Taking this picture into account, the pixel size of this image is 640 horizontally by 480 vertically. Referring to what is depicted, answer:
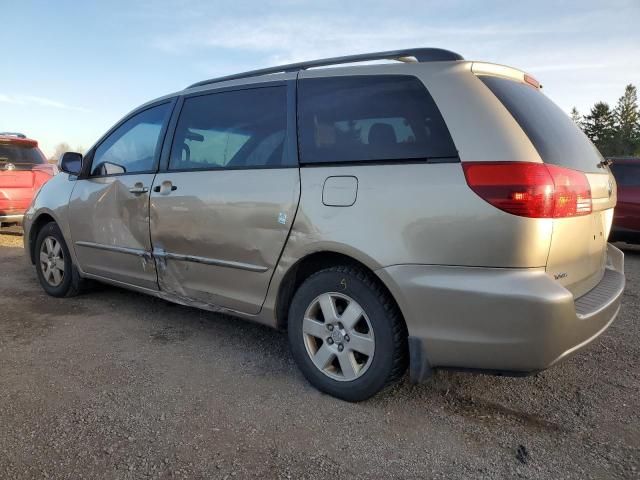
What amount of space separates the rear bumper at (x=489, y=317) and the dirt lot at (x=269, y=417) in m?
0.36

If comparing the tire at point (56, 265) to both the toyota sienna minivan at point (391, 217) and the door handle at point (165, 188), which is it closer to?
the toyota sienna minivan at point (391, 217)

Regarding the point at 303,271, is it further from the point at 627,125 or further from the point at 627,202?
the point at 627,125

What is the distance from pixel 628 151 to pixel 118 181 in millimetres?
71018

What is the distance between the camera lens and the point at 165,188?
3518 millimetres

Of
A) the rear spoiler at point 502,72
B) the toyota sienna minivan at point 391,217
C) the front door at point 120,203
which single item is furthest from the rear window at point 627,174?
the front door at point 120,203

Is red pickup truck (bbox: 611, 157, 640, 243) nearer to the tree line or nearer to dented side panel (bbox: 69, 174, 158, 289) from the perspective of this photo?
dented side panel (bbox: 69, 174, 158, 289)

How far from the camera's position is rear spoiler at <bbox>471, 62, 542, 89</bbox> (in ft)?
8.20

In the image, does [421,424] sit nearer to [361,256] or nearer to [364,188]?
[361,256]

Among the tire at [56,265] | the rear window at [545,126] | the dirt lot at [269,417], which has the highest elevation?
the rear window at [545,126]

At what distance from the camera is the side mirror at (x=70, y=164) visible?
441 cm

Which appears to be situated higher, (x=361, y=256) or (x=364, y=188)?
(x=364, y=188)

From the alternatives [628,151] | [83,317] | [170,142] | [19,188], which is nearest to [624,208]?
[170,142]

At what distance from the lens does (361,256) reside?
248 cm

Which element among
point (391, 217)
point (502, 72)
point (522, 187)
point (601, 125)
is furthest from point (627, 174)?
point (601, 125)
